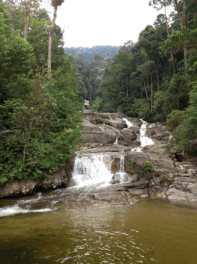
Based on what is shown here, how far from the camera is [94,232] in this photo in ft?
14.9

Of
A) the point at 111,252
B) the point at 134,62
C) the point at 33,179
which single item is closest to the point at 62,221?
the point at 111,252

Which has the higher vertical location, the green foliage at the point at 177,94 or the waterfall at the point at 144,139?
the green foliage at the point at 177,94

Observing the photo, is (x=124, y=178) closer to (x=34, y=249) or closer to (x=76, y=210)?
(x=76, y=210)

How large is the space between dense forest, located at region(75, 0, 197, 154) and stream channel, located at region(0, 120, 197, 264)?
712cm

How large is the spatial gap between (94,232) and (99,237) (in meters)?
0.35

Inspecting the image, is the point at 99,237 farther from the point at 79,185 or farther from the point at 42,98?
the point at 79,185

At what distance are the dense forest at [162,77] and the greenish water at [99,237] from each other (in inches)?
293

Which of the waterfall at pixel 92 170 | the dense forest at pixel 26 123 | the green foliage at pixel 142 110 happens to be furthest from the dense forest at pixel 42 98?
the green foliage at pixel 142 110

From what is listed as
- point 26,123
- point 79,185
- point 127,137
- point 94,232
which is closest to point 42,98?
point 26,123

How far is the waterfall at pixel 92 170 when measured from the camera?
38.1 ft

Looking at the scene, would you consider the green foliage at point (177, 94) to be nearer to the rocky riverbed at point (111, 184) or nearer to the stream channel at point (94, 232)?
the rocky riverbed at point (111, 184)

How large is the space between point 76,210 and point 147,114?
2597 cm

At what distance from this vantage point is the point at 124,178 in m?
11.4

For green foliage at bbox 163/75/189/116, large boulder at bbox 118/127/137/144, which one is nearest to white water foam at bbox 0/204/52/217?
large boulder at bbox 118/127/137/144
